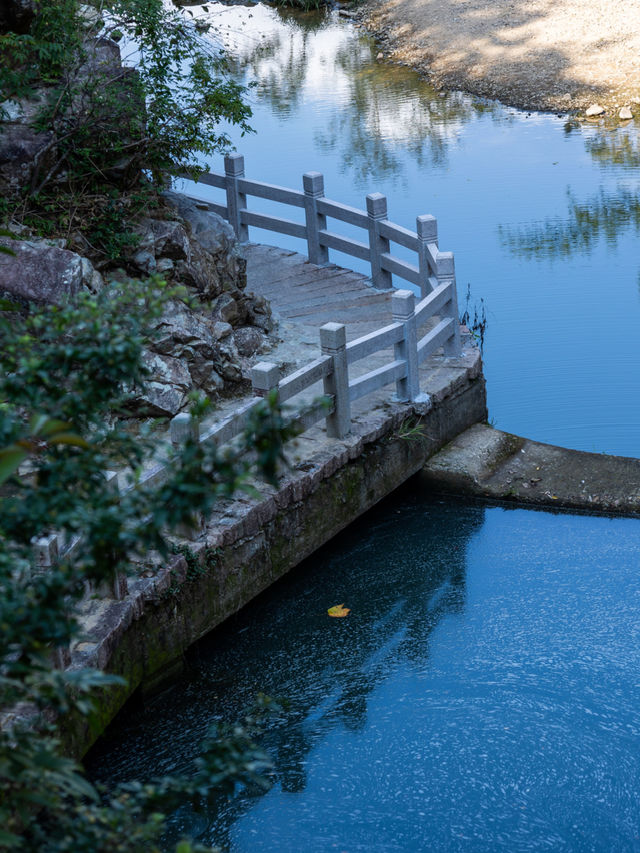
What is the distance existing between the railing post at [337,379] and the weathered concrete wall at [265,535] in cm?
12

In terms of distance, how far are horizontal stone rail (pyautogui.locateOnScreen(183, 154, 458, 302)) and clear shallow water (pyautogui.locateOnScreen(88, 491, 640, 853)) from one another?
2.42 metres

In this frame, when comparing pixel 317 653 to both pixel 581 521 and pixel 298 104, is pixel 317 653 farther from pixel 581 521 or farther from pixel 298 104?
pixel 298 104

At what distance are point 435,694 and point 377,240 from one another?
548 centimetres

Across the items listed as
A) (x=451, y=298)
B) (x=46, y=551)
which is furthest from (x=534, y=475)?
(x=46, y=551)

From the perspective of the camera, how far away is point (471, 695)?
6.60 m

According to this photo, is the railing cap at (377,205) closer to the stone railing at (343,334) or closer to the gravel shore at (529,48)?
the stone railing at (343,334)

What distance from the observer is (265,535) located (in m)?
7.36

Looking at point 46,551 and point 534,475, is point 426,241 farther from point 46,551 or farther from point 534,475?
point 46,551

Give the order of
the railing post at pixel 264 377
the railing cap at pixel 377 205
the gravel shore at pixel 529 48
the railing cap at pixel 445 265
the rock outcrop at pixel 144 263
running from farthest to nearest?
the gravel shore at pixel 529 48 < the railing cap at pixel 377 205 < the railing cap at pixel 445 265 < the rock outcrop at pixel 144 263 < the railing post at pixel 264 377

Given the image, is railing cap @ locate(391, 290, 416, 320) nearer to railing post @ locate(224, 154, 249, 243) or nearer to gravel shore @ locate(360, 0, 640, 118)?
railing post @ locate(224, 154, 249, 243)

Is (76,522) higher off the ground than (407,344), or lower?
higher

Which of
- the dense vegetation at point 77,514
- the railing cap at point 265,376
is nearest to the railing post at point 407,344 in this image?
the railing cap at point 265,376

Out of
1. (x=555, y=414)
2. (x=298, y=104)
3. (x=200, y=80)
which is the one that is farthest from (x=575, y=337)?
(x=298, y=104)

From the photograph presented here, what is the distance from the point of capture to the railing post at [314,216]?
36.7 feet
